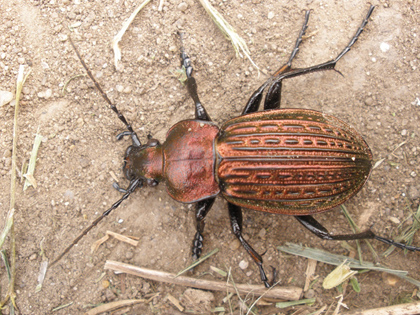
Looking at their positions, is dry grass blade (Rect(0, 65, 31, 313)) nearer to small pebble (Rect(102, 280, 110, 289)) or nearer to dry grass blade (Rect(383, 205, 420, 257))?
small pebble (Rect(102, 280, 110, 289))

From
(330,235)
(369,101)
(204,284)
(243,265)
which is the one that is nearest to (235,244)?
(243,265)

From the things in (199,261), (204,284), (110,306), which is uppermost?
(199,261)

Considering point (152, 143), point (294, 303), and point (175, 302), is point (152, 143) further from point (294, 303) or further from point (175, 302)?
point (294, 303)

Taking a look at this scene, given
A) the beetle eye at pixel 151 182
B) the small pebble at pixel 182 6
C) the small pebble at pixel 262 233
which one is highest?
the small pebble at pixel 182 6

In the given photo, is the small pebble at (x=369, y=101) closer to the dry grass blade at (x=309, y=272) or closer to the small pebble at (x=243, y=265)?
the dry grass blade at (x=309, y=272)

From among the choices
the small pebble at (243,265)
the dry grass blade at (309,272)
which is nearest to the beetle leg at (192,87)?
the small pebble at (243,265)

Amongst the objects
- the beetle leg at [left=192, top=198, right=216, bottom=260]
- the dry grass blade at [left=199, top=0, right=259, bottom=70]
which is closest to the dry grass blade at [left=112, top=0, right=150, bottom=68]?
the dry grass blade at [left=199, top=0, right=259, bottom=70]
